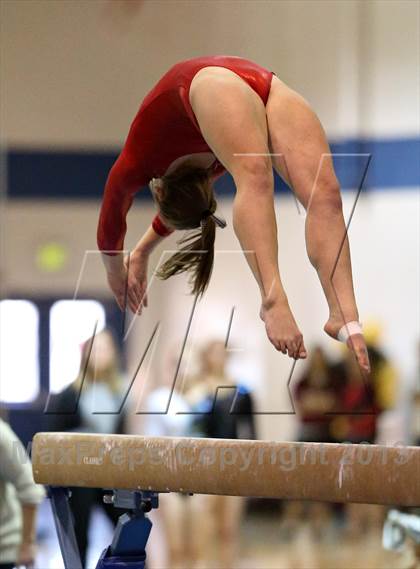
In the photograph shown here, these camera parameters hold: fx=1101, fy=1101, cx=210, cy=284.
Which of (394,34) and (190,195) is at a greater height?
(394,34)

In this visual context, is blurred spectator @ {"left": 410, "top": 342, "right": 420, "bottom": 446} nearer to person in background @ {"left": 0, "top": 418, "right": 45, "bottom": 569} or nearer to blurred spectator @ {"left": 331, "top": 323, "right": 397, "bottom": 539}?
blurred spectator @ {"left": 331, "top": 323, "right": 397, "bottom": 539}

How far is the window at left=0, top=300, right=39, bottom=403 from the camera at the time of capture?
13.3 ft

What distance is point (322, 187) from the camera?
254 cm

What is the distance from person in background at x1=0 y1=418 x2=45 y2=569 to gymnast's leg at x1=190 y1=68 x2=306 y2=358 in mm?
1202

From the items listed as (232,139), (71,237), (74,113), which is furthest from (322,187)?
(71,237)

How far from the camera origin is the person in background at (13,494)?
3293 millimetres

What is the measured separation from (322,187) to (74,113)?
1.64 meters

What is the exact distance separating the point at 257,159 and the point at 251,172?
A: 1.4 inches

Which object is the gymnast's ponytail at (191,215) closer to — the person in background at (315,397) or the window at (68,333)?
the window at (68,333)

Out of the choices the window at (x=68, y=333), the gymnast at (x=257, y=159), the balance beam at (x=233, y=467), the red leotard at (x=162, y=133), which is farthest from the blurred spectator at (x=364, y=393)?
the balance beam at (x=233, y=467)

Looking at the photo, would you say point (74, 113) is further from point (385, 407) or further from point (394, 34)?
point (385, 407)

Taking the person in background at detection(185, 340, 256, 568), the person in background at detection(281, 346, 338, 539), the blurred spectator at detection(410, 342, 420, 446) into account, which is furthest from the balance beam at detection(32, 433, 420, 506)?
the person in background at detection(281, 346, 338, 539)

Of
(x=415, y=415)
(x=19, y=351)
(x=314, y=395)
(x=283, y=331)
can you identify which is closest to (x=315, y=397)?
(x=314, y=395)

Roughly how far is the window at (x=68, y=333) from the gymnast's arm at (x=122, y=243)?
0.61m
